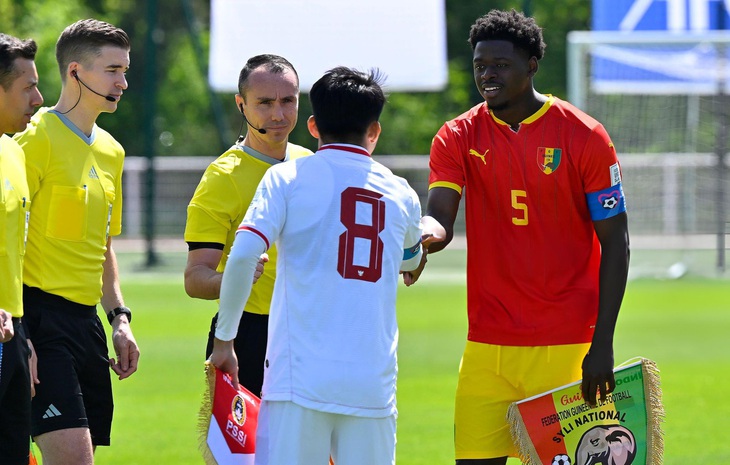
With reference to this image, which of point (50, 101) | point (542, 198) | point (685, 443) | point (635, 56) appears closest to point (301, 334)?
point (542, 198)

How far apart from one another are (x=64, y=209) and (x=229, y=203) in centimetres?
81

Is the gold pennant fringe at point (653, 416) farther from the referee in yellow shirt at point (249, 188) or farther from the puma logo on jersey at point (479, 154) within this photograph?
the referee in yellow shirt at point (249, 188)

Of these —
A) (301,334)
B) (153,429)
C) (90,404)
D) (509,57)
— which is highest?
(509,57)

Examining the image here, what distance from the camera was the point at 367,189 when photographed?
4445 mm

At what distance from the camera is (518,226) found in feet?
17.9

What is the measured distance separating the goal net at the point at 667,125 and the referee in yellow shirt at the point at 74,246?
15649 mm

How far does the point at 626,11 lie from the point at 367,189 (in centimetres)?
2115

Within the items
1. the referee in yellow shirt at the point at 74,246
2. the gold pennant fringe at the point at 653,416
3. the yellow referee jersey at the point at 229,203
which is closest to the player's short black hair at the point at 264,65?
the yellow referee jersey at the point at 229,203

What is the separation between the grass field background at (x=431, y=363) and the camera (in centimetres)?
846

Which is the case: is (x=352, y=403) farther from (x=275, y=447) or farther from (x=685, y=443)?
(x=685, y=443)

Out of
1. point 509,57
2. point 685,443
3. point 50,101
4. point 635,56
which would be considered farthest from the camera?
point 50,101

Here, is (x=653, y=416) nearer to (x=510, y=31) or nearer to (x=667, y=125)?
(x=510, y=31)

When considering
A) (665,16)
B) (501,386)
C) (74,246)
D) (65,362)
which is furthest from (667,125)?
(65,362)

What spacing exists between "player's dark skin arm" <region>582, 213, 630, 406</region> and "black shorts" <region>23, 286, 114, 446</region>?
2.25 metres
